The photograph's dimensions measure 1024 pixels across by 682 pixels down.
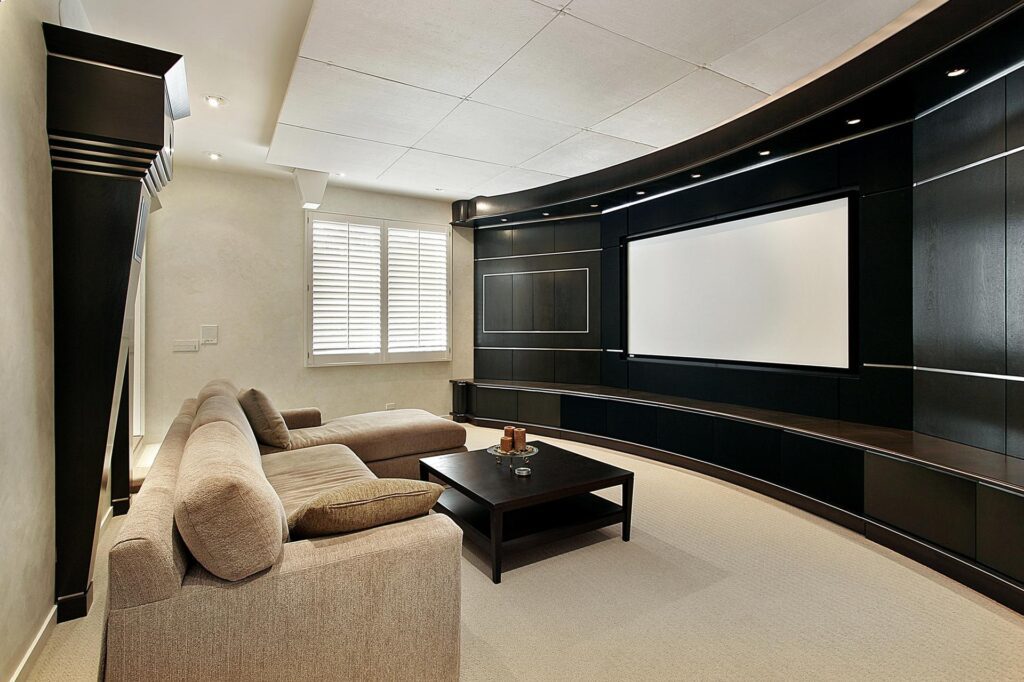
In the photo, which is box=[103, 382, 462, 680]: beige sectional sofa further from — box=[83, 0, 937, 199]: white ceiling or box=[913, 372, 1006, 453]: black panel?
box=[913, 372, 1006, 453]: black panel

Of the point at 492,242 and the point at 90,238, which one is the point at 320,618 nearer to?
the point at 90,238

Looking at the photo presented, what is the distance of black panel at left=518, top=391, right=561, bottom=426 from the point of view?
19.1 ft

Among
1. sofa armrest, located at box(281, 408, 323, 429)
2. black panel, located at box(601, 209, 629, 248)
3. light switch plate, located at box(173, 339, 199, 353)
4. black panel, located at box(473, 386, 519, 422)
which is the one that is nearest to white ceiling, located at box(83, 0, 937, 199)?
black panel, located at box(601, 209, 629, 248)

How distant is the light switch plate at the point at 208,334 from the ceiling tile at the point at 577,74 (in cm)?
358

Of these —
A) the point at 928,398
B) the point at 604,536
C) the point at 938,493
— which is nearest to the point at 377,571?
the point at 604,536

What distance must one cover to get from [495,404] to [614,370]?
1.52 metres

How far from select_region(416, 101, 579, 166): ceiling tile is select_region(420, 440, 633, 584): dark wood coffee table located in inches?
93.0

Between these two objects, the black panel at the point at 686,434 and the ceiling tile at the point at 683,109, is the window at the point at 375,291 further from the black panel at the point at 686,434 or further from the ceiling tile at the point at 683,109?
the ceiling tile at the point at 683,109

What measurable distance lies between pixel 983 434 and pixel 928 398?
15.8 inches

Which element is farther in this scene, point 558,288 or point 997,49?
point 558,288

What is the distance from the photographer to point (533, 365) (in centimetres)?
642

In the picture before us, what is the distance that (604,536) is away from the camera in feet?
10.3

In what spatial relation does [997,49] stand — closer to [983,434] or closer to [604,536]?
[983,434]

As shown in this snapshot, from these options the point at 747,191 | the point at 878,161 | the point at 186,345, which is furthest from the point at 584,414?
the point at 186,345
